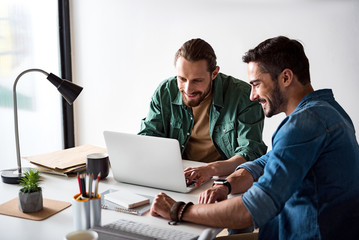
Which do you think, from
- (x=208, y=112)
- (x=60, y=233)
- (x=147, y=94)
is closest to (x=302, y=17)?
(x=208, y=112)

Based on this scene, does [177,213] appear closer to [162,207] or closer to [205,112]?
[162,207]

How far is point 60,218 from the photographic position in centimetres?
124

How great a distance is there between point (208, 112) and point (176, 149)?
2.52ft

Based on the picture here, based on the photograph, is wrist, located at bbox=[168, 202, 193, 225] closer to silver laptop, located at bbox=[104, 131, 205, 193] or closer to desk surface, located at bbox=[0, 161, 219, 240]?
desk surface, located at bbox=[0, 161, 219, 240]

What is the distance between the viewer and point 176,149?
1397 millimetres

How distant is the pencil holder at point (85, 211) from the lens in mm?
1099

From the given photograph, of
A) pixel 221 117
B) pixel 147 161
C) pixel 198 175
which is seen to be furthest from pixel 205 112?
pixel 147 161

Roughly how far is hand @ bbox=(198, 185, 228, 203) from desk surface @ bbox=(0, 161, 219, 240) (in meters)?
0.08

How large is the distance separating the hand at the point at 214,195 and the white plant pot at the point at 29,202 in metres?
0.53

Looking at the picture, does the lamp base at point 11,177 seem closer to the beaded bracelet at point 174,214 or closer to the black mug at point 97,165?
the black mug at point 97,165

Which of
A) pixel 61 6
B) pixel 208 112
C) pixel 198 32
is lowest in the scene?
pixel 208 112

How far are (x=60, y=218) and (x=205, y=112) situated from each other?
108 centimetres

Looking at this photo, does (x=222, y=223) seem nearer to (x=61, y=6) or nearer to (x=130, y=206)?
(x=130, y=206)

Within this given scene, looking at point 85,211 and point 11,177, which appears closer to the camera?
point 85,211
